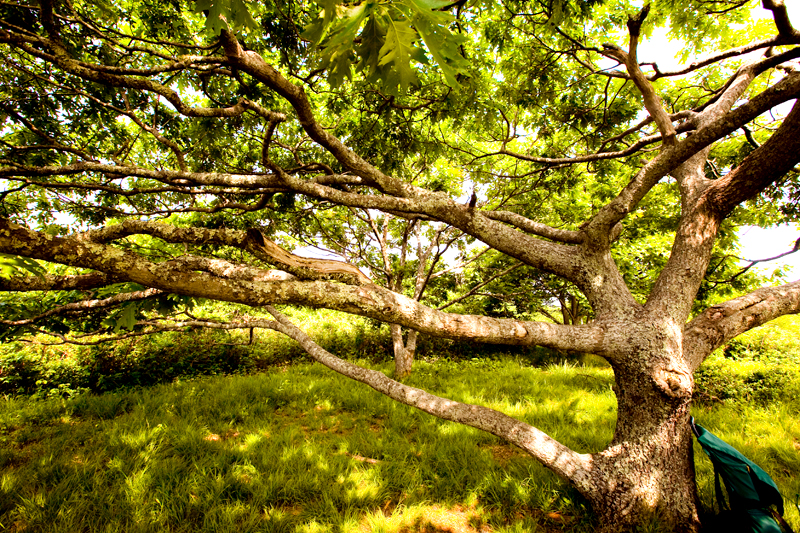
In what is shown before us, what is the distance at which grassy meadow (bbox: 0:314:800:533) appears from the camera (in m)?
2.73

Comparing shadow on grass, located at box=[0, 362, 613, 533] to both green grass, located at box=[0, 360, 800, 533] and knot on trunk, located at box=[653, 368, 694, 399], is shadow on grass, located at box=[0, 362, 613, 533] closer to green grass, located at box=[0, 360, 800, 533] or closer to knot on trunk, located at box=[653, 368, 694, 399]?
green grass, located at box=[0, 360, 800, 533]

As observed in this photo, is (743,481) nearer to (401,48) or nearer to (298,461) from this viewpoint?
(401,48)

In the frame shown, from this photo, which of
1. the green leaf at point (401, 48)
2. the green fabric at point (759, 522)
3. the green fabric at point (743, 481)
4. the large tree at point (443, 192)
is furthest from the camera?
the green fabric at point (743, 481)

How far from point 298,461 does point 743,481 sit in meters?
4.16

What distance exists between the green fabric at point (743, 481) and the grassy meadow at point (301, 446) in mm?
943

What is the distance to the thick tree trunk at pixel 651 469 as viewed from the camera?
7.36 ft

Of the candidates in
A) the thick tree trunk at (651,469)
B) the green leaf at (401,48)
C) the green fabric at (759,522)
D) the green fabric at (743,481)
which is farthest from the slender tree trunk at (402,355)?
the green leaf at (401,48)

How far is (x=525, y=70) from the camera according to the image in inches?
156

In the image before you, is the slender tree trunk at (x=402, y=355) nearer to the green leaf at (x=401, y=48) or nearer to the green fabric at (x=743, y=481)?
the green fabric at (x=743, y=481)

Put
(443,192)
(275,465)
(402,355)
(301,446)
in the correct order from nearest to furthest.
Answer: (443,192)
(275,465)
(301,446)
(402,355)

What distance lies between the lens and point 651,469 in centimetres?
228

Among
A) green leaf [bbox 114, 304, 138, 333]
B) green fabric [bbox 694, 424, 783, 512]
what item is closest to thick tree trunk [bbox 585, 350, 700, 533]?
green fabric [bbox 694, 424, 783, 512]

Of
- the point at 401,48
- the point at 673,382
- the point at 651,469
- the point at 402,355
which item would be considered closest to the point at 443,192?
the point at 401,48

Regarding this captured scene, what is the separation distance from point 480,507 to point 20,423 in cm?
721
